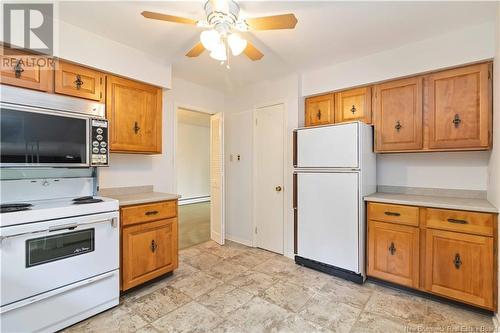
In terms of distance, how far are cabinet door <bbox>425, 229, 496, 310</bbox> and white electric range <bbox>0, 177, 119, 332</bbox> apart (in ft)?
9.13

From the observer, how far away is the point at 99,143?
7.16 ft

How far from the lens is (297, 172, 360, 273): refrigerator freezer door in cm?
257

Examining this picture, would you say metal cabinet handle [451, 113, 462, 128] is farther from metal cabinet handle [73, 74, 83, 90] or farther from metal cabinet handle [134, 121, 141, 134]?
metal cabinet handle [73, 74, 83, 90]

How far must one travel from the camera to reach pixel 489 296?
195 centimetres

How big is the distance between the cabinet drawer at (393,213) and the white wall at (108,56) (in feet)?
8.64

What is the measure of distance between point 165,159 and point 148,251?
46.9 inches

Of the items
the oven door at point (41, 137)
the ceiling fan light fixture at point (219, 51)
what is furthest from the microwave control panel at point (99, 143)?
the ceiling fan light fixture at point (219, 51)

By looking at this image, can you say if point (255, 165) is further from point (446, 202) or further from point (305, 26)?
point (446, 202)

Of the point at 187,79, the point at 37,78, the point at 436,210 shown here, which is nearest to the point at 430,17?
the point at 436,210

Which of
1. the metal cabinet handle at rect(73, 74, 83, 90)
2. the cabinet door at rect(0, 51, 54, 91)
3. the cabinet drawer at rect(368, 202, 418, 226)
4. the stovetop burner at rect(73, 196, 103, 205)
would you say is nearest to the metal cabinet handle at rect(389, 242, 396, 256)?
the cabinet drawer at rect(368, 202, 418, 226)

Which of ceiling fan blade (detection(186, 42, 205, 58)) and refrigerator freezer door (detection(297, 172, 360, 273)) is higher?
ceiling fan blade (detection(186, 42, 205, 58))

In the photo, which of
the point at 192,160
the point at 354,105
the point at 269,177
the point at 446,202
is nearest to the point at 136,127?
the point at 269,177

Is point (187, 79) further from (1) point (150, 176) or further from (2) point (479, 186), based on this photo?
(2) point (479, 186)

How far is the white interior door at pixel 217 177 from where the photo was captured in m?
3.73
